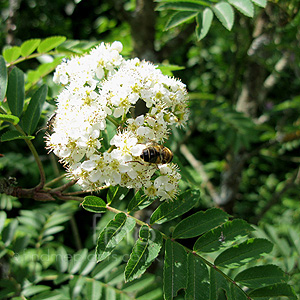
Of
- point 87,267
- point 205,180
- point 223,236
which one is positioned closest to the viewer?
point 223,236

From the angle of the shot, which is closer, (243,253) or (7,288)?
(243,253)

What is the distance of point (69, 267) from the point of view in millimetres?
1663

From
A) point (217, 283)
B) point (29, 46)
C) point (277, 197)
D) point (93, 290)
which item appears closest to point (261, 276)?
point (217, 283)

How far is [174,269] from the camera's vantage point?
1.06 meters

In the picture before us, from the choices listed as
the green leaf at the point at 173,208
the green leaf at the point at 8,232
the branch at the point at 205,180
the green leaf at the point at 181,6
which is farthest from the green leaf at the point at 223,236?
the branch at the point at 205,180

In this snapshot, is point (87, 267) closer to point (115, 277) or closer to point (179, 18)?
point (115, 277)

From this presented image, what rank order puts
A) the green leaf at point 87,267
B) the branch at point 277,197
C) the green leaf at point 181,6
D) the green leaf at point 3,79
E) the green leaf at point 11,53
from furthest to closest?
the branch at point 277,197 → the green leaf at point 87,267 → the green leaf at point 11,53 → the green leaf at point 181,6 → the green leaf at point 3,79

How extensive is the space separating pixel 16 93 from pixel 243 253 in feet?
3.63

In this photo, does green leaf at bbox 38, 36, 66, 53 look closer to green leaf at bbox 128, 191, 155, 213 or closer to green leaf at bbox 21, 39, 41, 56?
green leaf at bbox 21, 39, 41, 56

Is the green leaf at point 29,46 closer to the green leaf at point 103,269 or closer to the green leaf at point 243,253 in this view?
the green leaf at point 103,269

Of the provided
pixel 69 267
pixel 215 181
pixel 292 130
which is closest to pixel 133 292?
pixel 69 267

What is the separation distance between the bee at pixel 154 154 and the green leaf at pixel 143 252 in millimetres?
236

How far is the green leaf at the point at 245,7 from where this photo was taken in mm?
1298

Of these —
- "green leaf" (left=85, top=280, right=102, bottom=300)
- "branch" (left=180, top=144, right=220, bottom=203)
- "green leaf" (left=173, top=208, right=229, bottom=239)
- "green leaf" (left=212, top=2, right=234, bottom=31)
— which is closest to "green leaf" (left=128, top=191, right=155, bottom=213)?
"green leaf" (left=173, top=208, right=229, bottom=239)
